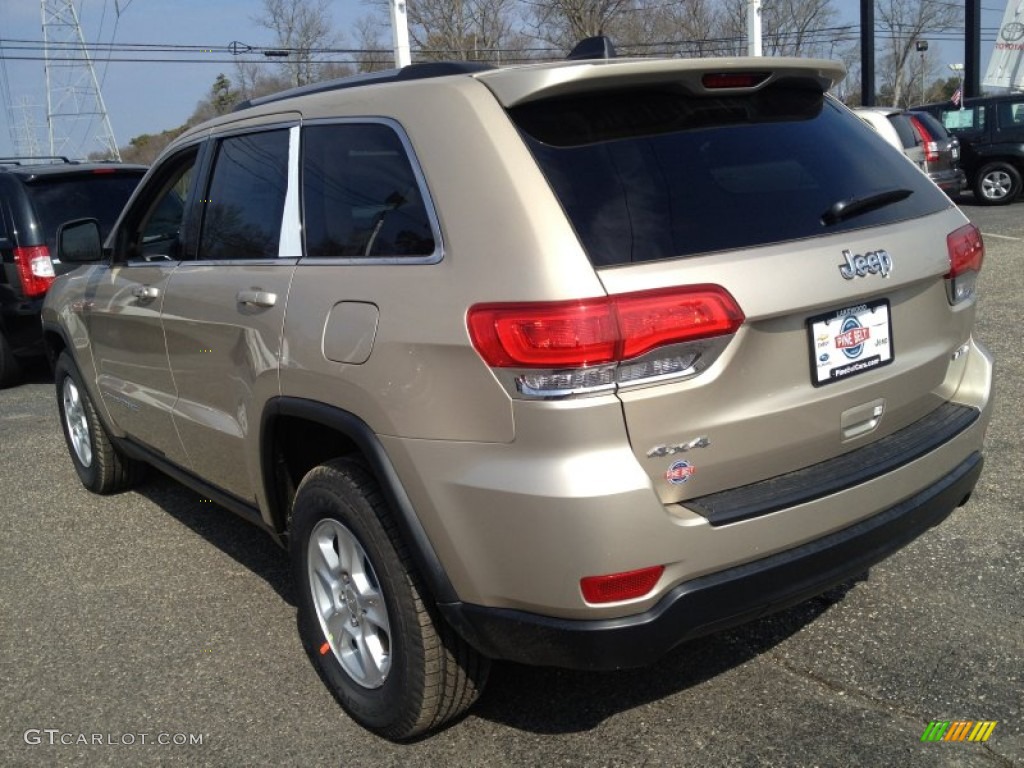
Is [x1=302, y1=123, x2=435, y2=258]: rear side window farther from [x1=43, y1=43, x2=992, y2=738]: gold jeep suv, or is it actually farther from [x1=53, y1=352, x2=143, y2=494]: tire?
[x1=53, y1=352, x2=143, y2=494]: tire

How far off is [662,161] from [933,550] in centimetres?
225

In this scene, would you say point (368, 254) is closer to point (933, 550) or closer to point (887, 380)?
point (887, 380)

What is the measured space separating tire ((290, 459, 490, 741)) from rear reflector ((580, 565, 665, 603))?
1.77 ft

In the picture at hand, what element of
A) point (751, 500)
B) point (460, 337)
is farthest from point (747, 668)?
point (460, 337)

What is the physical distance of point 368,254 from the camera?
9.39 feet

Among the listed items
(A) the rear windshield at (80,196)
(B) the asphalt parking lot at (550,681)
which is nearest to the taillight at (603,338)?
(B) the asphalt parking lot at (550,681)

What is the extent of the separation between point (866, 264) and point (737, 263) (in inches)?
17.5

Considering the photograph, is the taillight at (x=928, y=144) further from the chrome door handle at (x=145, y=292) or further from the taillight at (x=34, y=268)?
the chrome door handle at (x=145, y=292)

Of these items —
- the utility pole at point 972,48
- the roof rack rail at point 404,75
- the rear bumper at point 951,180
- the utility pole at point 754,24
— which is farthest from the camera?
the utility pole at point 972,48

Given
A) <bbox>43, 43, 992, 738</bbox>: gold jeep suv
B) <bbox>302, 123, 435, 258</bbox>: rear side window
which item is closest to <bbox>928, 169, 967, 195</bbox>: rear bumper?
<bbox>43, 43, 992, 738</bbox>: gold jeep suv

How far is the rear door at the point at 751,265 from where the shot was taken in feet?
7.87

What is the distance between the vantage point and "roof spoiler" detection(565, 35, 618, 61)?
10.2 ft

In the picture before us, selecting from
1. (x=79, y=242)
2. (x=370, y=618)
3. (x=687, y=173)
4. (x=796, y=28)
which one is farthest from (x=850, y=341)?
(x=796, y=28)

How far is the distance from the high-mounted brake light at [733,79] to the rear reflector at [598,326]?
26.2 inches
